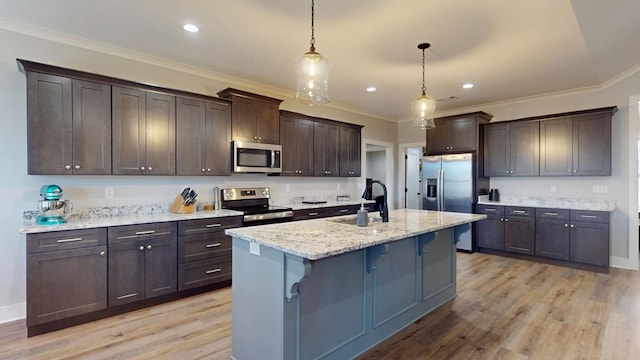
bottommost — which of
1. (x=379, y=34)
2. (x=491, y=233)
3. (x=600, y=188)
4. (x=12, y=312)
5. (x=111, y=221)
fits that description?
(x=12, y=312)

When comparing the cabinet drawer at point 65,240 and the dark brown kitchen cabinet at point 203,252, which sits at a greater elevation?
the cabinet drawer at point 65,240

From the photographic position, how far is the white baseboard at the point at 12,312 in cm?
281

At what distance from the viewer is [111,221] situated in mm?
2990

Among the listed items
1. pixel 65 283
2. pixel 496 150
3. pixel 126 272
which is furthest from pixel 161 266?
pixel 496 150

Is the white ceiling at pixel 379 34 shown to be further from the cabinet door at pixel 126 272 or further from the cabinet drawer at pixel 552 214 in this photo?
the cabinet door at pixel 126 272

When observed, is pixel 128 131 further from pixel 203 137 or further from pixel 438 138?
pixel 438 138

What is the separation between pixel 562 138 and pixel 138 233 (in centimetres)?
588

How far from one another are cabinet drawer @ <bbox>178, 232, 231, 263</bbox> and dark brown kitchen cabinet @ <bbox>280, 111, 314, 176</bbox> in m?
1.50

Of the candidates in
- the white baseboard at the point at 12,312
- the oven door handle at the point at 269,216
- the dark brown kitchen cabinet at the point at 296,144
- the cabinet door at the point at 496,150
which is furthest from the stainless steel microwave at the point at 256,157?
the cabinet door at the point at 496,150

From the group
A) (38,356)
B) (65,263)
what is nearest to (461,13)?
(65,263)

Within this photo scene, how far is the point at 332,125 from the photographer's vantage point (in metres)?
5.41

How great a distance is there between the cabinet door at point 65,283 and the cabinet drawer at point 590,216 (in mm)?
5845

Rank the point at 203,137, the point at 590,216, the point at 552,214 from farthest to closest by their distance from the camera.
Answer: the point at 552,214 < the point at 590,216 < the point at 203,137

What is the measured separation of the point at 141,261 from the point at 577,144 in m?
5.98
